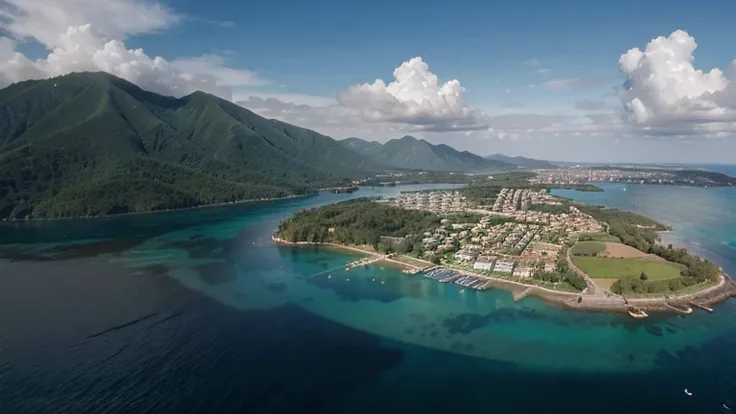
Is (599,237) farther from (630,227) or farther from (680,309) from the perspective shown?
(680,309)

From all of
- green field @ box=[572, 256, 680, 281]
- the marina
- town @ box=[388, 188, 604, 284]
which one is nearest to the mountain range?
town @ box=[388, 188, 604, 284]

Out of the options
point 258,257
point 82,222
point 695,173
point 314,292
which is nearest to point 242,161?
point 82,222

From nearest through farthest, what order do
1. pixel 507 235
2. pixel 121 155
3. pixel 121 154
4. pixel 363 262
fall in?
1. pixel 363 262
2. pixel 507 235
3. pixel 121 155
4. pixel 121 154

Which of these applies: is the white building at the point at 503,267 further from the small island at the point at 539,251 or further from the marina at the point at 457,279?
the marina at the point at 457,279

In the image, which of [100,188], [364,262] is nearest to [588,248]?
[364,262]

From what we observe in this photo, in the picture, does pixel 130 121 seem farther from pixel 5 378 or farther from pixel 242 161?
pixel 5 378

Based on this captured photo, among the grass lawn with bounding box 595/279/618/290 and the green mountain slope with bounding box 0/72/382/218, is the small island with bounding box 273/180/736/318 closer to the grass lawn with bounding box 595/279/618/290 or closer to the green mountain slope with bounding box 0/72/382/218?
the grass lawn with bounding box 595/279/618/290

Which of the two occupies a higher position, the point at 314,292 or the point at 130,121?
the point at 130,121
